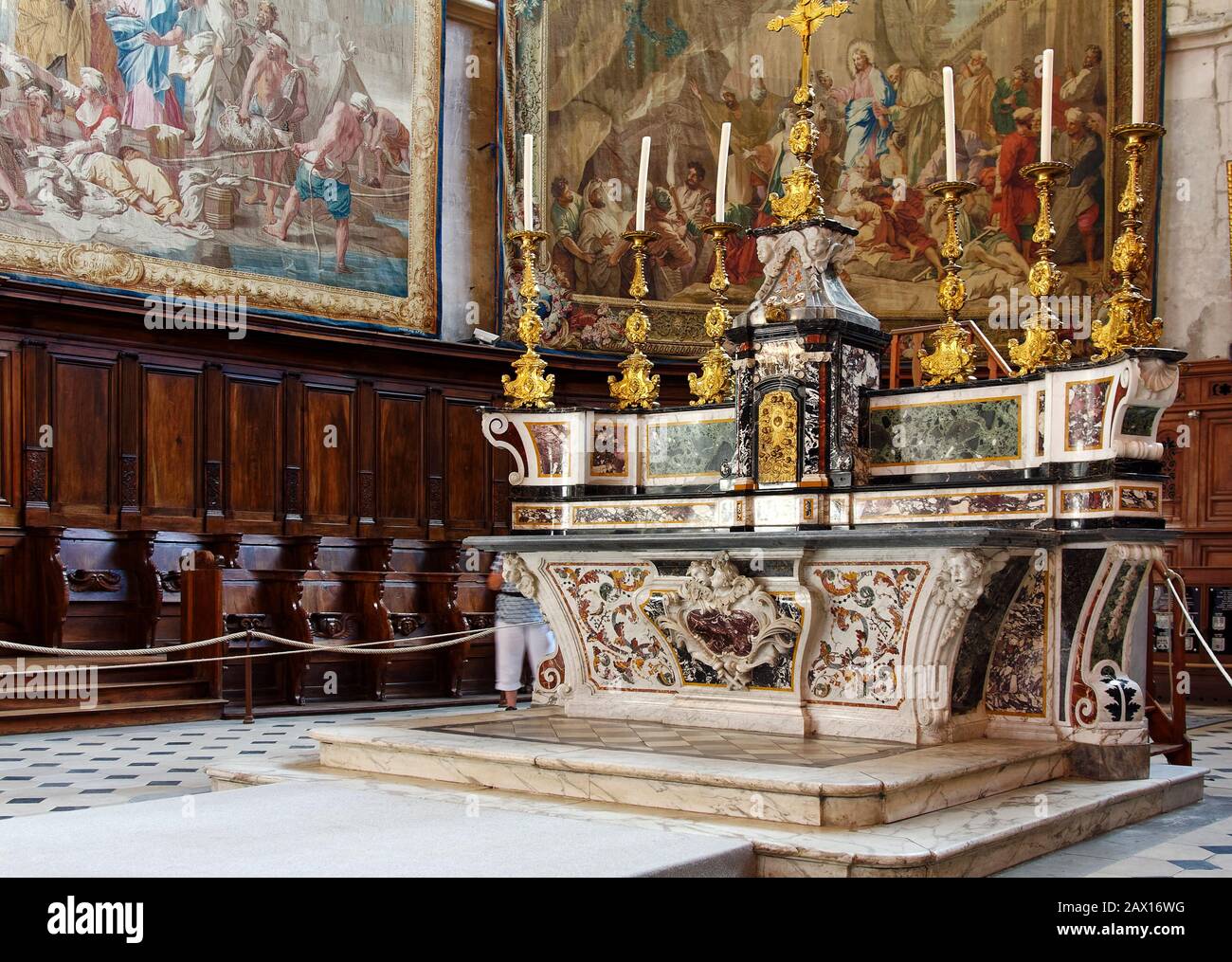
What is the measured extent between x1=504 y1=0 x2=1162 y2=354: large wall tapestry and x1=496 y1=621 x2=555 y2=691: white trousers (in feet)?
14.2

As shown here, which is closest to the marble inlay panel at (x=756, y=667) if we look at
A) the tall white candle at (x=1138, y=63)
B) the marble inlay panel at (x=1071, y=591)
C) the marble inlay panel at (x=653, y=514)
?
the marble inlay panel at (x=653, y=514)

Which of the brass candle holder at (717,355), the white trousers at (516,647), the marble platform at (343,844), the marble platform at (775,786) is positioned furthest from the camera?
the white trousers at (516,647)

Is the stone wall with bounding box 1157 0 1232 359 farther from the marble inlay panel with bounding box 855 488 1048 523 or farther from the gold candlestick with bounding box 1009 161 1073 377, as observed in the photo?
the marble inlay panel with bounding box 855 488 1048 523

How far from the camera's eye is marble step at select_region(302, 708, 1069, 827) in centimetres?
442

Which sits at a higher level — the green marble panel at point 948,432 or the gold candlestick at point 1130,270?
the gold candlestick at point 1130,270

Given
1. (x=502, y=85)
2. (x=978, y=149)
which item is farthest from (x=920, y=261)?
(x=502, y=85)

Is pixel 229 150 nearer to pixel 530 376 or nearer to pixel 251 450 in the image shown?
pixel 251 450

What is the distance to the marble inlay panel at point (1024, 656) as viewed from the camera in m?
5.62

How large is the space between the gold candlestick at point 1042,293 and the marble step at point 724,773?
1.71 meters

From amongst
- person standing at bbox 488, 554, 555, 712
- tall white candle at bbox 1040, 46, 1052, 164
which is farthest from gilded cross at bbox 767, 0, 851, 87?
person standing at bbox 488, 554, 555, 712

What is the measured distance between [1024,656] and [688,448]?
1963 mm

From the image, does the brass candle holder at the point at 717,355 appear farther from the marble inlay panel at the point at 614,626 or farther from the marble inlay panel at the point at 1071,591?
the marble inlay panel at the point at 1071,591

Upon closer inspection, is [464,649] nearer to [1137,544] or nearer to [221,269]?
[221,269]

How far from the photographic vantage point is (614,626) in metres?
6.49
